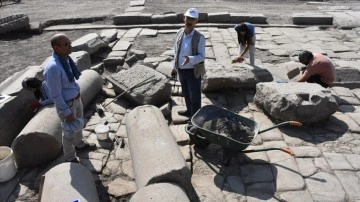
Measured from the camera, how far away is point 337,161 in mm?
5730

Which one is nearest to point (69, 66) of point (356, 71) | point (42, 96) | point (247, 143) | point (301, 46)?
point (42, 96)

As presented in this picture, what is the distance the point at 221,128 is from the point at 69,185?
8.53ft

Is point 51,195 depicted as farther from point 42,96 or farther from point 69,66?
point 42,96

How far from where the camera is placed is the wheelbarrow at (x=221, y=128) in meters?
5.41

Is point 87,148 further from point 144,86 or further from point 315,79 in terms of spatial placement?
point 315,79

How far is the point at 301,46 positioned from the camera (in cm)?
1157

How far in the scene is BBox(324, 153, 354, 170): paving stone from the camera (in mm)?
5570

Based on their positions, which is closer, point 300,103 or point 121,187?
point 121,187

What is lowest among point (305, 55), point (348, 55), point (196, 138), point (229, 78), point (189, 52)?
point (196, 138)

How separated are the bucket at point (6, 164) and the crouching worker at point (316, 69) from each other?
5.96m

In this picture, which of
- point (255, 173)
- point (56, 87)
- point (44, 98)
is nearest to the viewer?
point (56, 87)

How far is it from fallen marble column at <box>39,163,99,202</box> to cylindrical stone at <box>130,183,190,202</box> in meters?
0.69

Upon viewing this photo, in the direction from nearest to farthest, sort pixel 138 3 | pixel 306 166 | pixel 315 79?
pixel 306 166 < pixel 315 79 < pixel 138 3

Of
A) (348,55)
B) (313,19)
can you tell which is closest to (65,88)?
(348,55)
